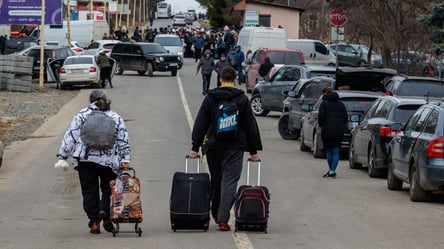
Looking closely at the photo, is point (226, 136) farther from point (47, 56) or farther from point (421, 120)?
point (47, 56)

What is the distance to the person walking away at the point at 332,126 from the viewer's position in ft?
61.1

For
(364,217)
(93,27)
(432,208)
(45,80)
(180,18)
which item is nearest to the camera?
(364,217)

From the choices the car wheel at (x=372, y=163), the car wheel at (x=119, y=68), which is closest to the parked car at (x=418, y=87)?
the car wheel at (x=372, y=163)

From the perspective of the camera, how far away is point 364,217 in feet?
44.9

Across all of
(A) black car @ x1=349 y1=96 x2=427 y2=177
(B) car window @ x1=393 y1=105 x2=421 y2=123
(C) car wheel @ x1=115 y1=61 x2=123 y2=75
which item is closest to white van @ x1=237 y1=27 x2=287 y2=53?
(C) car wheel @ x1=115 y1=61 x2=123 y2=75

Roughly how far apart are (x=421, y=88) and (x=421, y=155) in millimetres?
8322

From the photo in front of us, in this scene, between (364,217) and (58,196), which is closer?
(364,217)

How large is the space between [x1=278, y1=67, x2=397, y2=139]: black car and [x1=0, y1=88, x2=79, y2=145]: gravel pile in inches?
266

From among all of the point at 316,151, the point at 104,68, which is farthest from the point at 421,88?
the point at 104,68

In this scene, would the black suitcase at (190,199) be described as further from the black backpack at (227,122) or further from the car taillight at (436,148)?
the car taillight at (436,148)

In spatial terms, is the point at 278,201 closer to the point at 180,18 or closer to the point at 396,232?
the point at 396,232

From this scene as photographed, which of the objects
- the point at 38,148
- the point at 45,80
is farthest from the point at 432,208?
the point at 45,80

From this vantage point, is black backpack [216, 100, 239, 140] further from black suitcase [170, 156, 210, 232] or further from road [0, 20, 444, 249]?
road [0, 20, 444, 249]

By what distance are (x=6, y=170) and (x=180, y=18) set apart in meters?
109
